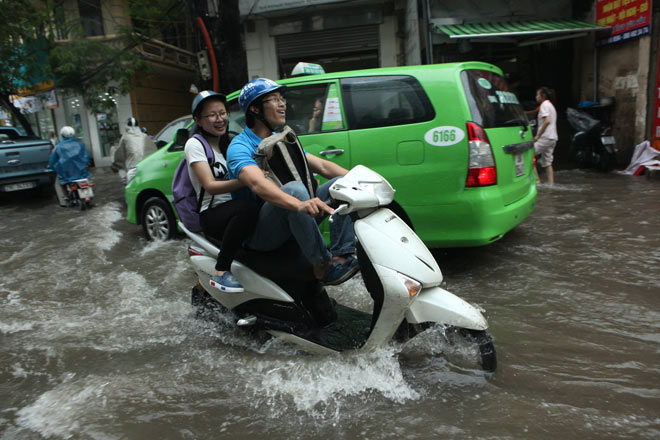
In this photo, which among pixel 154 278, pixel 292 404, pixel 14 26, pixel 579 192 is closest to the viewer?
pixel 292 404

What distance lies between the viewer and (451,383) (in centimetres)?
263

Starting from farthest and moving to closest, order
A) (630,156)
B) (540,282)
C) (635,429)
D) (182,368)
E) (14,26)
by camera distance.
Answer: (14,26) → (630,156) → (540,282) → (182,368) → (635,429)

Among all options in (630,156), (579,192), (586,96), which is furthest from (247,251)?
(586,96)

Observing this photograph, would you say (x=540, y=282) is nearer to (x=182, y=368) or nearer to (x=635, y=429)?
(x=635, y=429)

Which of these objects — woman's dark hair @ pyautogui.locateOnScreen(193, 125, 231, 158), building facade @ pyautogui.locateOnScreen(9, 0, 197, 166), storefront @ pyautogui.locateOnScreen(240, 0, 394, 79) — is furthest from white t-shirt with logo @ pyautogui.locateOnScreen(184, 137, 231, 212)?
building facade @ pyautogui.locateOnScreen(9, 0, 197, 166)

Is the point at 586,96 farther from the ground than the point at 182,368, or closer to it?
farther from the ground

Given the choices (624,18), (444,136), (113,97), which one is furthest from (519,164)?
(113,97)

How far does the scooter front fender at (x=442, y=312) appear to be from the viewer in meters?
2.39

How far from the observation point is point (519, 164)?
4.54 meters

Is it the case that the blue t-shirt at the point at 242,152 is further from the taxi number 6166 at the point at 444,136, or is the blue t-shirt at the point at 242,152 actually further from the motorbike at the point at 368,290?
the taxi number 6166 at the point at 444,136

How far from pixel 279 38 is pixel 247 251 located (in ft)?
36.8

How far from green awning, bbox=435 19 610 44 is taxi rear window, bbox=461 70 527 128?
6.18 m

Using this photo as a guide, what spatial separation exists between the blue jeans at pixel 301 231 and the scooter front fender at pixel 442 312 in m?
0.59

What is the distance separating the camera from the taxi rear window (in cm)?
417
